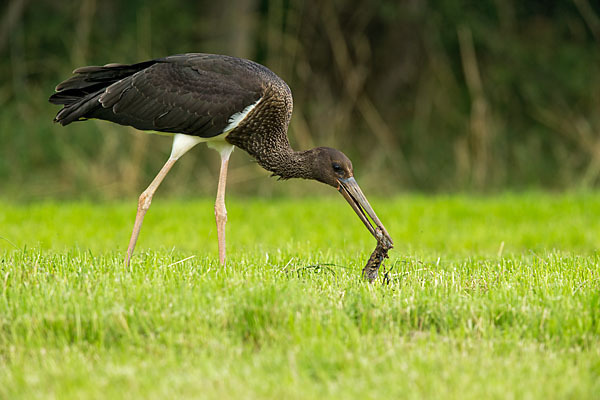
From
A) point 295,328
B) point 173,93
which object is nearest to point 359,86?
point 173,93

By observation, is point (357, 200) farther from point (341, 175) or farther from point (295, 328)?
point (295, 328)

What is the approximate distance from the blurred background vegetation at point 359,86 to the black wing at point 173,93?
19.7ft

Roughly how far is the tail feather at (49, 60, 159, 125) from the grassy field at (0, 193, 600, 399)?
110cm

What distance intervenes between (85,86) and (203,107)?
0.98m

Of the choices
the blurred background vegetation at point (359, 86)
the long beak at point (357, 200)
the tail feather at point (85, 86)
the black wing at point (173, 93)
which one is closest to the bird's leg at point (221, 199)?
the black wing at point (173, 93)

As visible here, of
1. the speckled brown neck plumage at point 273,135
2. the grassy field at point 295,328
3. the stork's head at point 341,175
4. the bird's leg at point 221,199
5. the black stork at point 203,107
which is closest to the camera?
the grassy field at point 295,328

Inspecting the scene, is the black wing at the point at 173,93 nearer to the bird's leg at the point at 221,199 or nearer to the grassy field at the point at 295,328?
the bird's leg at the point at 221,199

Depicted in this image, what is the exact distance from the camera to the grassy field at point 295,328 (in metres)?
3.48

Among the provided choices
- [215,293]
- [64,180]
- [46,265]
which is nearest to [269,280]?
[215,293]

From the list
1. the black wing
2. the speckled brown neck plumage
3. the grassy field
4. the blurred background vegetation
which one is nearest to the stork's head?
the speckled brown neck plumage

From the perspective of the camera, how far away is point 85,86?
6641 mm

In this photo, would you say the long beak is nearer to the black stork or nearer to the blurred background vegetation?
the black stork

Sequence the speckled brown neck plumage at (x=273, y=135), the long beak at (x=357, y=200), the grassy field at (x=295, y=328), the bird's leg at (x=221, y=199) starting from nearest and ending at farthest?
the grassy field at (x=295, y=328), the long beak at (x=357, y=200), the speckled brown neck plumage at (x=273, y=135), the bird's leg at (x=221, y=199)

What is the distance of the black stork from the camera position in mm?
6324
